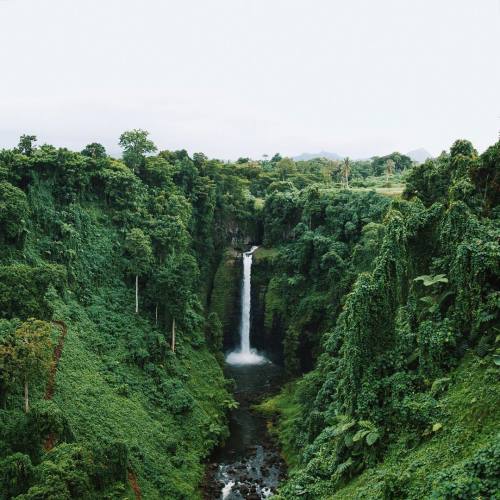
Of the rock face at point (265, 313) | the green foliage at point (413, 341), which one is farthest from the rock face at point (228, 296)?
the green foliage at point (413, 341)

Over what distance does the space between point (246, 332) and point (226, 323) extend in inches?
80.2

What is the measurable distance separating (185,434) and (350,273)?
14800 mm

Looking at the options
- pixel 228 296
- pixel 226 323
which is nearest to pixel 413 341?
pixel 226 323

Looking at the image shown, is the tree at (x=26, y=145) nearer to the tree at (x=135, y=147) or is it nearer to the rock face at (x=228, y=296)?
the tree at (x=135, y=147)

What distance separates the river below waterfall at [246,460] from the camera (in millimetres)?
23047

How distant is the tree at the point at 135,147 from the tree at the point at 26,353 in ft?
81.9

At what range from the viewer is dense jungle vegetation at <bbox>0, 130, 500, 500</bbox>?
13734 mm

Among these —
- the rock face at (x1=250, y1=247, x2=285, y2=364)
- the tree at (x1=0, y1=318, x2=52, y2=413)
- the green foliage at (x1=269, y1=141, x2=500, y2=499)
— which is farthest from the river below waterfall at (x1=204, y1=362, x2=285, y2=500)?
the tree at (x1=0, y1=318, x2=52, y2=413)

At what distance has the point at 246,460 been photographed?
2580 centimetres

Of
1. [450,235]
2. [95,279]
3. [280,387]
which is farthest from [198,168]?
[450,235]

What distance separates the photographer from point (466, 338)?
46.6 feet

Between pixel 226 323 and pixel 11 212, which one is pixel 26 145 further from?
pixel 226 323

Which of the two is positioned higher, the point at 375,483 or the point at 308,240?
the point at 308,240

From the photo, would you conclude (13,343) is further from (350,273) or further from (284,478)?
(350,273)
